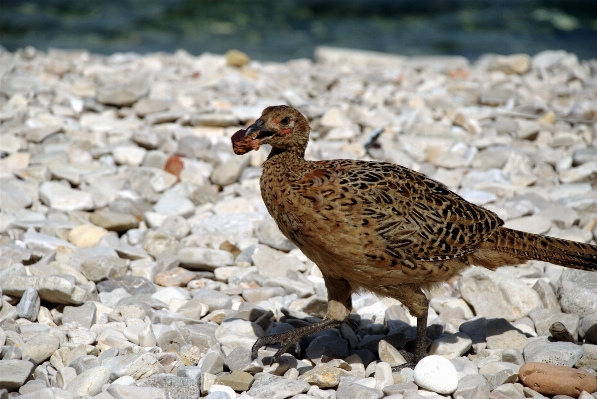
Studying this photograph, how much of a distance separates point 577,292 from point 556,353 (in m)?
0.79

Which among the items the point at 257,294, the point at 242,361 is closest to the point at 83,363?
the point at 242,361

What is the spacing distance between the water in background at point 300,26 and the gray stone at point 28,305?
10980mm

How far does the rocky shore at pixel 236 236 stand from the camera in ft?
Result: 12.8

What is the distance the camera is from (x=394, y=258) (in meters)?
4.00

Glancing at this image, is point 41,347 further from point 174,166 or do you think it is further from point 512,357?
point 174,166

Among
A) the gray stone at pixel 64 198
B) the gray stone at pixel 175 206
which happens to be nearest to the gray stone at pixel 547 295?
the gray stone at pixel 175 206

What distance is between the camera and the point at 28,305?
427 centimetres

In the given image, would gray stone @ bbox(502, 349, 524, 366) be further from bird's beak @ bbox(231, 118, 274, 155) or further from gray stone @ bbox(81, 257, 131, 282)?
gray stone @ bbox(81, 257, 131, 282)

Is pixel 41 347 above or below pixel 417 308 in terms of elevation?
below

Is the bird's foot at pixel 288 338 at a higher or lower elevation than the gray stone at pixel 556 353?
lower

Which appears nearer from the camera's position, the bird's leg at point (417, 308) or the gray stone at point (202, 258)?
the bird's leg at point (417, 308)

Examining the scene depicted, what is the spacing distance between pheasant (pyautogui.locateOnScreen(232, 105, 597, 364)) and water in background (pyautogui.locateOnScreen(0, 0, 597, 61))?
10.8m

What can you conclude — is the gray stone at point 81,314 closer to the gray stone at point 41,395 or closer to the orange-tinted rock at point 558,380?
the gray stone at point 41,395

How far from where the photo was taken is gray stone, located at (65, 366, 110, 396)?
3.60 meters
